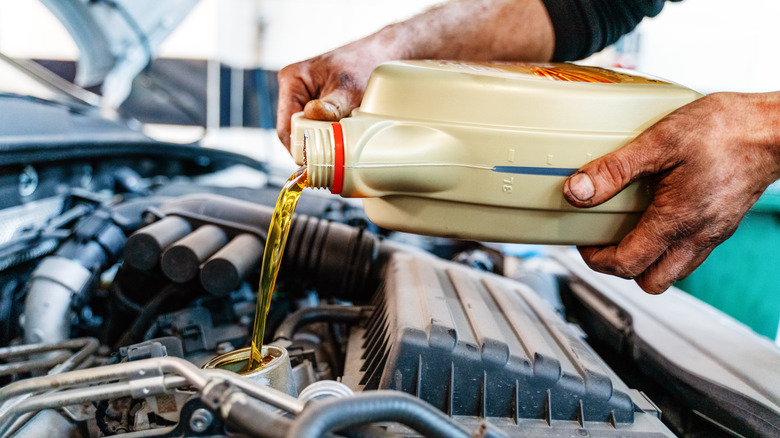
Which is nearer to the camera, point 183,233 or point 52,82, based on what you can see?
point 183,233

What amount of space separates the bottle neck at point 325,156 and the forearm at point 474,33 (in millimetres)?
479

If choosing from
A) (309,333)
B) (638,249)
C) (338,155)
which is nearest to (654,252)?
(638,249)

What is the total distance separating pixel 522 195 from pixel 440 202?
10 cm

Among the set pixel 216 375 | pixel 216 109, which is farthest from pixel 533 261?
pixel 216 109

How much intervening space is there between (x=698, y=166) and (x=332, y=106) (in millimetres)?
512

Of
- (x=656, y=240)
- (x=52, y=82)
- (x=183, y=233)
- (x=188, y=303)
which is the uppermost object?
(x=52, y=82)

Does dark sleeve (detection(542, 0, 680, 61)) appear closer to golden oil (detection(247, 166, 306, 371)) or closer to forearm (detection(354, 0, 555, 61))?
forearm (detection(354, 0, 555, 61))

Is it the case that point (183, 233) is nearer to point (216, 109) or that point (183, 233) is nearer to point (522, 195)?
point (522, 195)

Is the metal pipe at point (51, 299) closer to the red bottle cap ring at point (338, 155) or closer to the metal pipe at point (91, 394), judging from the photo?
the metal pipe at point (91, 394)

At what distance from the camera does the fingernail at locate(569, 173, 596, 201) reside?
2.17 feet

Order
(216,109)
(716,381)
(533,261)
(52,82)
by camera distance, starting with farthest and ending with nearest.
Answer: (216,109), (52,82), (533,261), (716,381)

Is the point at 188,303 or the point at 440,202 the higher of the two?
the point at 440,202

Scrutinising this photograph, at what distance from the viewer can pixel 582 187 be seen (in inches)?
26.1

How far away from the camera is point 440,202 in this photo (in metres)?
0.71
